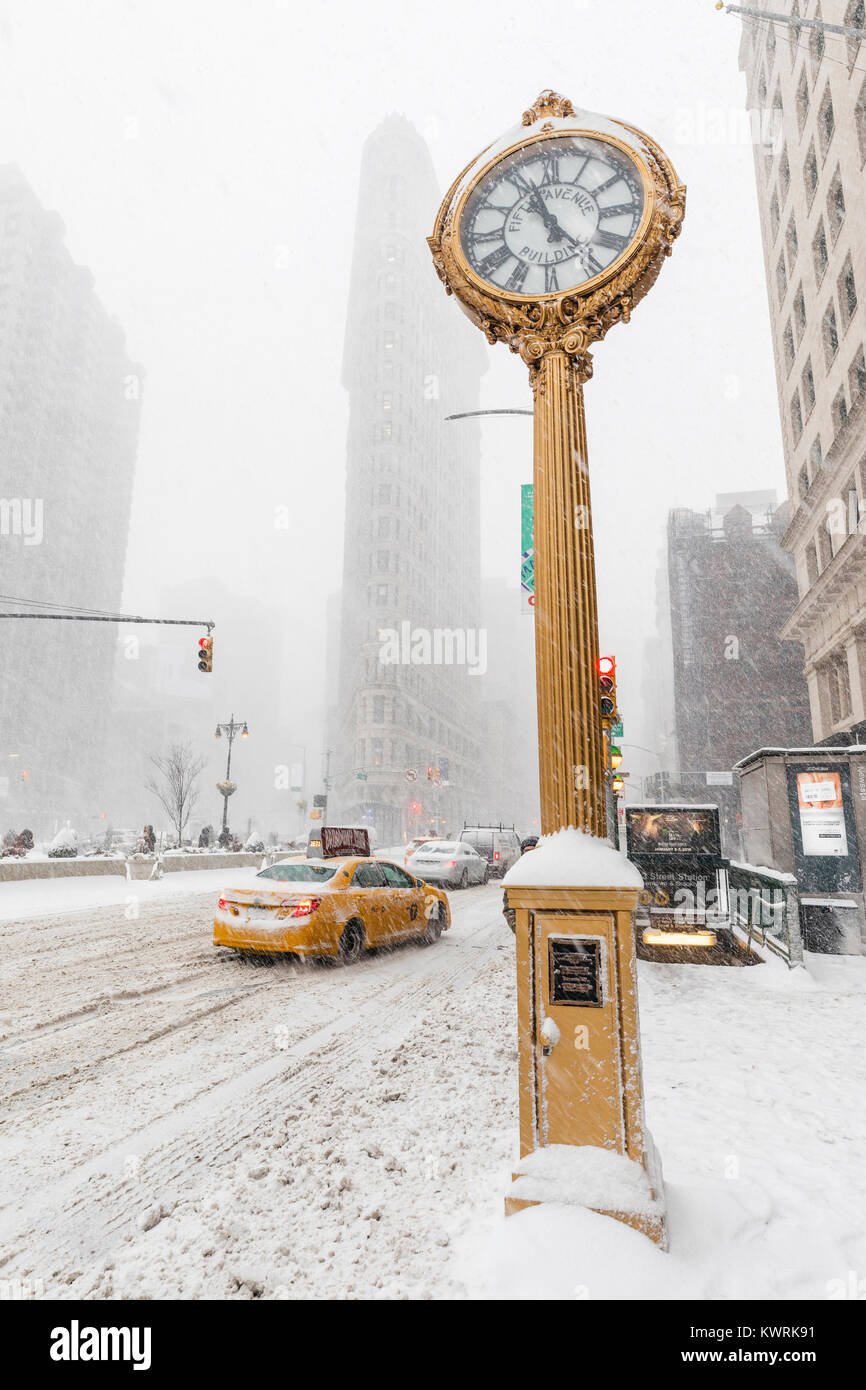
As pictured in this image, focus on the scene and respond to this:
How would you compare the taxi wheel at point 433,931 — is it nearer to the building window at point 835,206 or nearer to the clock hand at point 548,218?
the clock hand at point 548,218

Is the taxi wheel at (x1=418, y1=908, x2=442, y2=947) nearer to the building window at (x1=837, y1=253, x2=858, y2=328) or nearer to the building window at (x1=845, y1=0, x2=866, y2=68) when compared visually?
the building window at (x1=837, y1=253, x2=858, y2=328)

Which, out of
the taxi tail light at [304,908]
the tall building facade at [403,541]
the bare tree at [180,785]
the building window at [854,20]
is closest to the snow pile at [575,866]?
the taxi tail light at [304,908]

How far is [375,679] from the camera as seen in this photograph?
8912 cm

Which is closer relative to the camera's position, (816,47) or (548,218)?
(548,218)

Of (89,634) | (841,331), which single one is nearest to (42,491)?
(89,634)

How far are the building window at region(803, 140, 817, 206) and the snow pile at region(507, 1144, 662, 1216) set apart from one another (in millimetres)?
34968

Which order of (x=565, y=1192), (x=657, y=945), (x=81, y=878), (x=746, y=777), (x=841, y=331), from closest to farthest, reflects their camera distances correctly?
(x=565, y=1192)
(x=657, y=945)
(x=746, y=777)
(x=81, y=878)
(x=841, y=331)

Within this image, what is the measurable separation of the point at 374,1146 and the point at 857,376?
27287mm

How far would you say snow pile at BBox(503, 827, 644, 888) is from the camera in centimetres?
328

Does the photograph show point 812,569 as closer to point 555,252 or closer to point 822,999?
point 822,999

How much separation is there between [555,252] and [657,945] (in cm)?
1082

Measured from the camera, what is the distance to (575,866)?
3.35m

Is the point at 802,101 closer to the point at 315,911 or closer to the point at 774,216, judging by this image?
the point at 774,216

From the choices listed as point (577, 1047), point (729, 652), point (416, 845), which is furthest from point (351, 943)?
point (729, 652)
